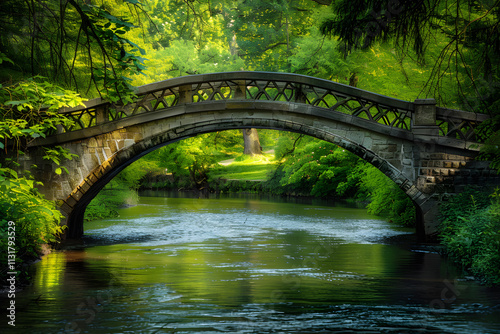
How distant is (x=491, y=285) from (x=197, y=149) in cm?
3084

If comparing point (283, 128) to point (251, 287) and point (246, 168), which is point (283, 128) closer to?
point (251, 287)

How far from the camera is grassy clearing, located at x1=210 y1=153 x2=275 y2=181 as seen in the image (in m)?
43.6

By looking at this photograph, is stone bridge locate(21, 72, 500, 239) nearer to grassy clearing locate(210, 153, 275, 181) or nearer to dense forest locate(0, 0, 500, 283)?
dense forest locate(0, 0, 500, 283)

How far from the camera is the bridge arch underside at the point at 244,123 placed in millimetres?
15781

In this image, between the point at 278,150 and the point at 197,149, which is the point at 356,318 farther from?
the point at 197,149

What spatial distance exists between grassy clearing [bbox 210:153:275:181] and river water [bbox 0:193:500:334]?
24805mm

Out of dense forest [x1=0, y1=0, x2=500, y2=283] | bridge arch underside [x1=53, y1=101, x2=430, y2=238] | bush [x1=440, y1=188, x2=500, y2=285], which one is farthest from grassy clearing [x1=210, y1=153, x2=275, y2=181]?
bush [x1=440, y1=188, x2=500, y2=285]

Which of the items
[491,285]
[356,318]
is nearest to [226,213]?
[491,285]

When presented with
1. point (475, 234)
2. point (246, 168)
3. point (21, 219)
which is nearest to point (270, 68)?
point (246, 168)

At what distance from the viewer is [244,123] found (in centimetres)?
1652

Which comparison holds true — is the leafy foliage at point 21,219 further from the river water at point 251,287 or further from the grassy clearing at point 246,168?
the grassy clearing at point 246,168

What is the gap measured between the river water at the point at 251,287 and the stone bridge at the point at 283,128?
1738 millimetres

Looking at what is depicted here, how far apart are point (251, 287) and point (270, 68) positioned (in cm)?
2618

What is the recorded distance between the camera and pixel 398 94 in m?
20.1
